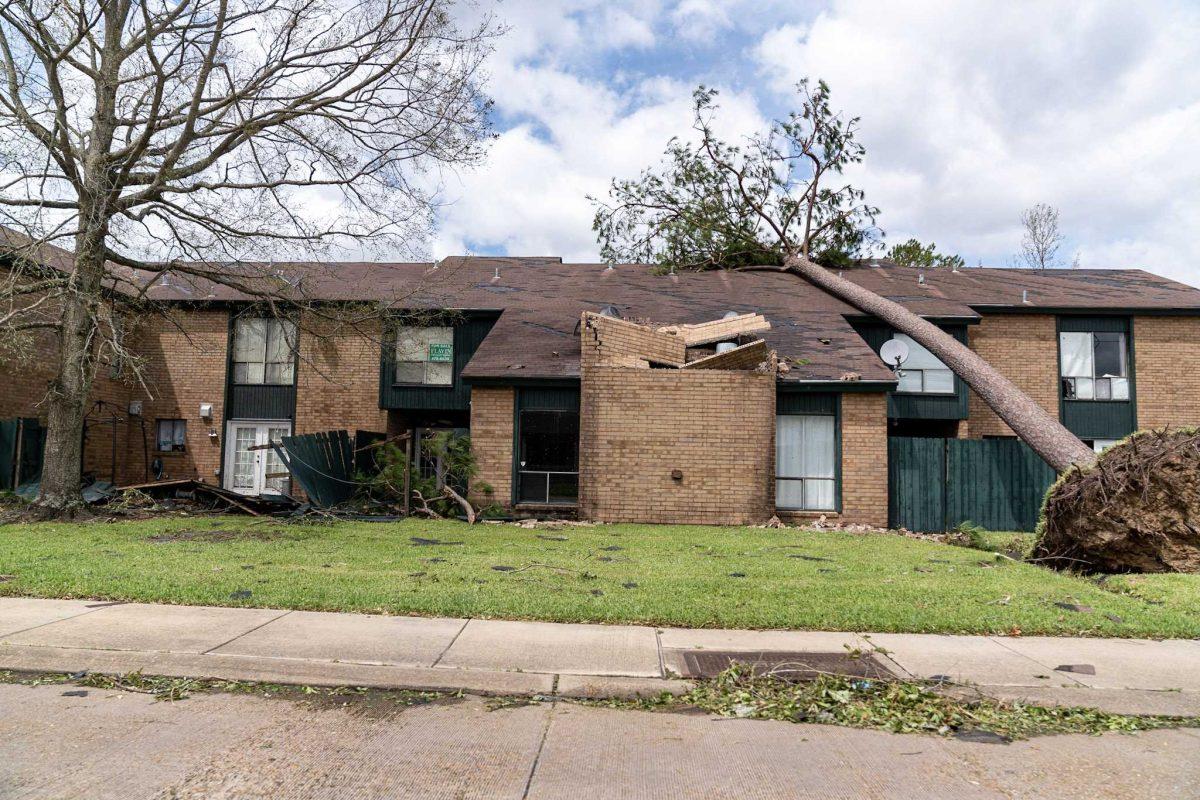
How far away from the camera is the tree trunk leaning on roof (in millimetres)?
13297

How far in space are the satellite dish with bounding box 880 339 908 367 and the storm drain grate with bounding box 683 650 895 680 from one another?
1360cm

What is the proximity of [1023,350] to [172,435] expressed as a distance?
22.6 m

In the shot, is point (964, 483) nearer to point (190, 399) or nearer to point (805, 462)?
point (805, 462)

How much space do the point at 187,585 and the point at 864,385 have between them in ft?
39.0

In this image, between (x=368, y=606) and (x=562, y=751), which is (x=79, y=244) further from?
(x=562, y=751)

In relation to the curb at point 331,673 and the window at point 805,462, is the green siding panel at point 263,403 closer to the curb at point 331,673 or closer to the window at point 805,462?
the window at point 805,462

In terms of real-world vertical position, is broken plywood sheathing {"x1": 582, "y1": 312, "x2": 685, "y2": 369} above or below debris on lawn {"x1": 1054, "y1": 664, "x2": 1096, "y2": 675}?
above

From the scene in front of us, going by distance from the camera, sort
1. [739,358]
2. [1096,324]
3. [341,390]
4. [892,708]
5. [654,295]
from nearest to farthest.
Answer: [892,708] < [739,358] < [1096,324] < [341,390] < [654,295]

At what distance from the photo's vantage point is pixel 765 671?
16.7ft

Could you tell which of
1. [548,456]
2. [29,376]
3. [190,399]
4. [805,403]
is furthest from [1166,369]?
[29,376]

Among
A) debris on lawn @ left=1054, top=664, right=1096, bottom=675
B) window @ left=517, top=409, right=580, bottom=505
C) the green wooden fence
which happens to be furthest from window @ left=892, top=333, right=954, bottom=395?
debris on lawn @ left=1054, top=664, right=1096, bottom=675

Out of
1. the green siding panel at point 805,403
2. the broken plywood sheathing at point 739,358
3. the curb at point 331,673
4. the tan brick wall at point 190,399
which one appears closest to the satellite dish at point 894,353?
the green siding panel at point 805,403

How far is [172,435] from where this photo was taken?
20516mm

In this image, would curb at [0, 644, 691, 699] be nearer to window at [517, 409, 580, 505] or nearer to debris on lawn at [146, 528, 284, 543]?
debris on lawn at [146, 528, 284, 543]
